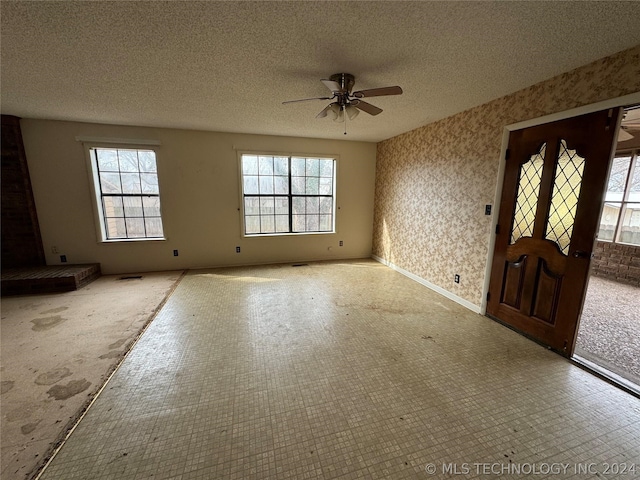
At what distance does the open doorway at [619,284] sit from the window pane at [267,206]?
14.1 feet

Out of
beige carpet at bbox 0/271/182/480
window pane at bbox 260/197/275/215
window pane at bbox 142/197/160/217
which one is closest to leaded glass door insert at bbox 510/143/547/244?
window pane at bbox 260/197/275/215

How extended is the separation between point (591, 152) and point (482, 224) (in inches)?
43.2

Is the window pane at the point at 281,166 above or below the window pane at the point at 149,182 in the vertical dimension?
above

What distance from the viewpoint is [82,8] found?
4.75 feet

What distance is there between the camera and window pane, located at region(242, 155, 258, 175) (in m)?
4.58

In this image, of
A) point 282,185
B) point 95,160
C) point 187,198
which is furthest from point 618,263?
point 95,160

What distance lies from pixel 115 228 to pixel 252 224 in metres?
2.23

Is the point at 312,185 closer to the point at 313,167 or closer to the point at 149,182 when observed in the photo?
the point at 313,167

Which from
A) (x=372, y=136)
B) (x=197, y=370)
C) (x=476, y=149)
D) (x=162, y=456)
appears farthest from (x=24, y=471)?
(x=372, y=136)

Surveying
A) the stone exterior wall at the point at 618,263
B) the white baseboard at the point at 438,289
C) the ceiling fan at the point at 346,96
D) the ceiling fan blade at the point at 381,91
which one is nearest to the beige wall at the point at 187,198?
the white baseboard at the point at 438,289

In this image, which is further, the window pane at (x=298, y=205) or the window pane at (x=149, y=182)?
the window pane at (x=298, y=205)

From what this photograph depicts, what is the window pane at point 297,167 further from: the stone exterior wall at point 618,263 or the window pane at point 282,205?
the stone exterior wall at point 618,263

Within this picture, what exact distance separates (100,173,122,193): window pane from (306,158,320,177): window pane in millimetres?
3178

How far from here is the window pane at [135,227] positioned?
4297 millimetres
